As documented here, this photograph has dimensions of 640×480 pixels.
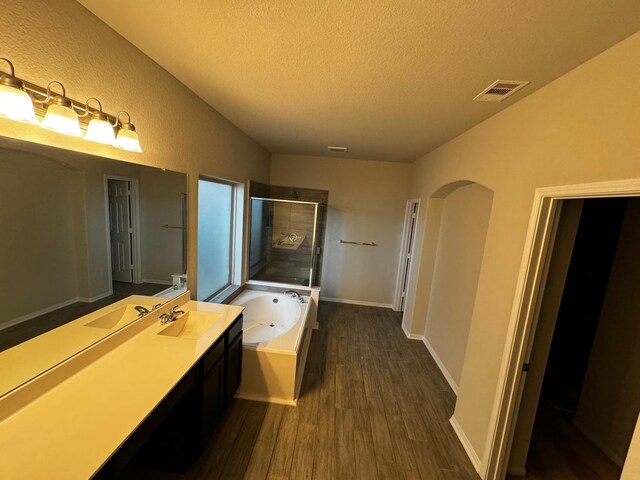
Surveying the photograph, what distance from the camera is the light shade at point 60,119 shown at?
1.03 meters

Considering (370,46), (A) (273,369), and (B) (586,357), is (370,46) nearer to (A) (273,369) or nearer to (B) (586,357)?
(A) (273,369)

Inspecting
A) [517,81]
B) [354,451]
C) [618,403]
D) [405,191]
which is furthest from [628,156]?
[405,191]

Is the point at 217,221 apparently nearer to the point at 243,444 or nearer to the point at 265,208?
the point at 265,208

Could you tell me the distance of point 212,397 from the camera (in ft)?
5.92

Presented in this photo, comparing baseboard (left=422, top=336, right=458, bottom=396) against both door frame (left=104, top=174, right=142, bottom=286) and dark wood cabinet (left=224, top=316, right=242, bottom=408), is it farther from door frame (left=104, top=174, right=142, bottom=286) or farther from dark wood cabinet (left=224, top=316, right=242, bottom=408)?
door frame (left=104, top=174, right=142, bottom=286)

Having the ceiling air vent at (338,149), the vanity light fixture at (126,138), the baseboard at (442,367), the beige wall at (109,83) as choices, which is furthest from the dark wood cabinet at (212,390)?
the ceiling air vent at (338,149)

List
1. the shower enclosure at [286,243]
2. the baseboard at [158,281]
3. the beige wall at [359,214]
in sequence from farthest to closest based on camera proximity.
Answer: the beige wall at [359,214]
the shower enclosure at [286,243]
the baseboard at [158,281]

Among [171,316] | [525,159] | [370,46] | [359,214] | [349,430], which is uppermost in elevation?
[370,46]

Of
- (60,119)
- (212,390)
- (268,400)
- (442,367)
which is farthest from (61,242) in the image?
(442,367)

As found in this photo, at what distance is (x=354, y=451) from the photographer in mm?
1976

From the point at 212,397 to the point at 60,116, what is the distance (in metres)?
1.78

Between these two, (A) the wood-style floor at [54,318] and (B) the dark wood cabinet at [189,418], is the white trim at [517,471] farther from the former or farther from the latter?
(A) the wood-style floor at [54,318]

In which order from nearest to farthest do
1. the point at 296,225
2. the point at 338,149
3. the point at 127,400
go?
the point at 127,400 < the point at 338,149 < the point at 296,225

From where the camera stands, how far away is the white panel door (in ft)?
4.88
